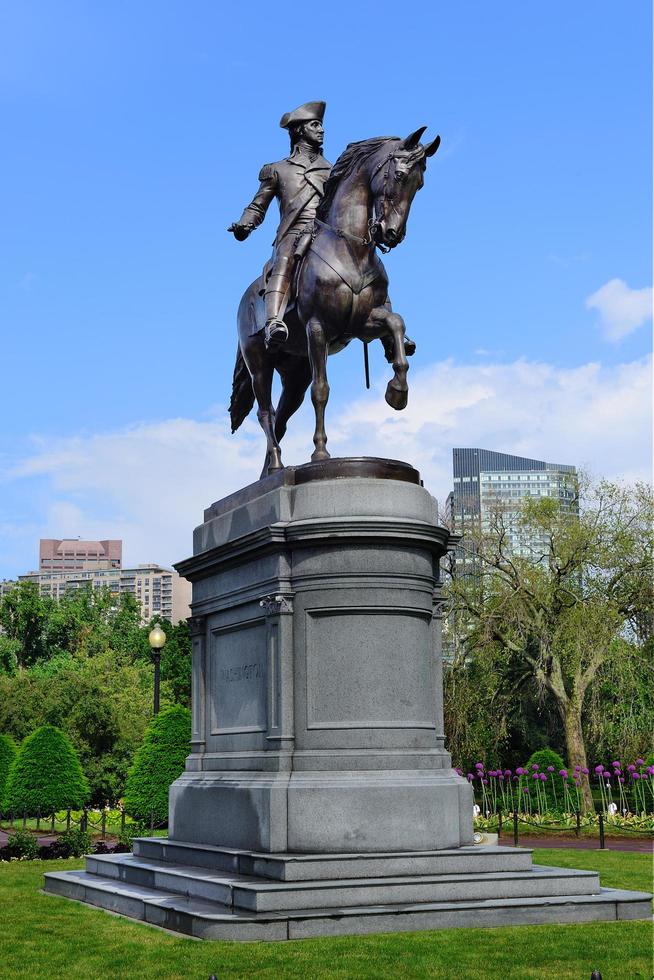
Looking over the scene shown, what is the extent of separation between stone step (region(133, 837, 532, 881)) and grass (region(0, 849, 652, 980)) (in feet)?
3.64

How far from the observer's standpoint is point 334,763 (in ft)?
40.0

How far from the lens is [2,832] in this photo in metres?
34.4

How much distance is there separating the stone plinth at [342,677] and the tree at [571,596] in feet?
74.0

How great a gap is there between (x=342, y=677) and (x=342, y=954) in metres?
3.54

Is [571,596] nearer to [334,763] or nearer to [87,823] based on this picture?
[87,823]

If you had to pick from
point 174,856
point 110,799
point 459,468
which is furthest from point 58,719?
point 459,468

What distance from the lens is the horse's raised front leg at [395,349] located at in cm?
1398

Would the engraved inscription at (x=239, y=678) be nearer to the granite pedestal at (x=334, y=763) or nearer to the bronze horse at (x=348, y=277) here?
the granite pedestal at (x=334, y=763)

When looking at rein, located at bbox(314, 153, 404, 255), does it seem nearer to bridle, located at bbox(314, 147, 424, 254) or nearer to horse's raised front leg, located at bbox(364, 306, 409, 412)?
bridle, located at bbox(314, 147, 424, 254)

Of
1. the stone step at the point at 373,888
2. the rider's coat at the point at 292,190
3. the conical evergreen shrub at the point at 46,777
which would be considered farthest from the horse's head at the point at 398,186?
the conical evergreen shrub at the point at 46,777

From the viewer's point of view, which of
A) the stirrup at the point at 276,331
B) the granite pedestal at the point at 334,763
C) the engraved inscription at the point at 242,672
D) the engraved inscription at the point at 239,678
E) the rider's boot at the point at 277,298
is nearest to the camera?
the granite pedestal at the point at 334,763

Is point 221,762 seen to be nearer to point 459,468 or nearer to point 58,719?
point 58,719

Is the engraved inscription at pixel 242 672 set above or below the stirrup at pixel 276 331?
below

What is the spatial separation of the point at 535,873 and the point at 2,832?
26.2m
